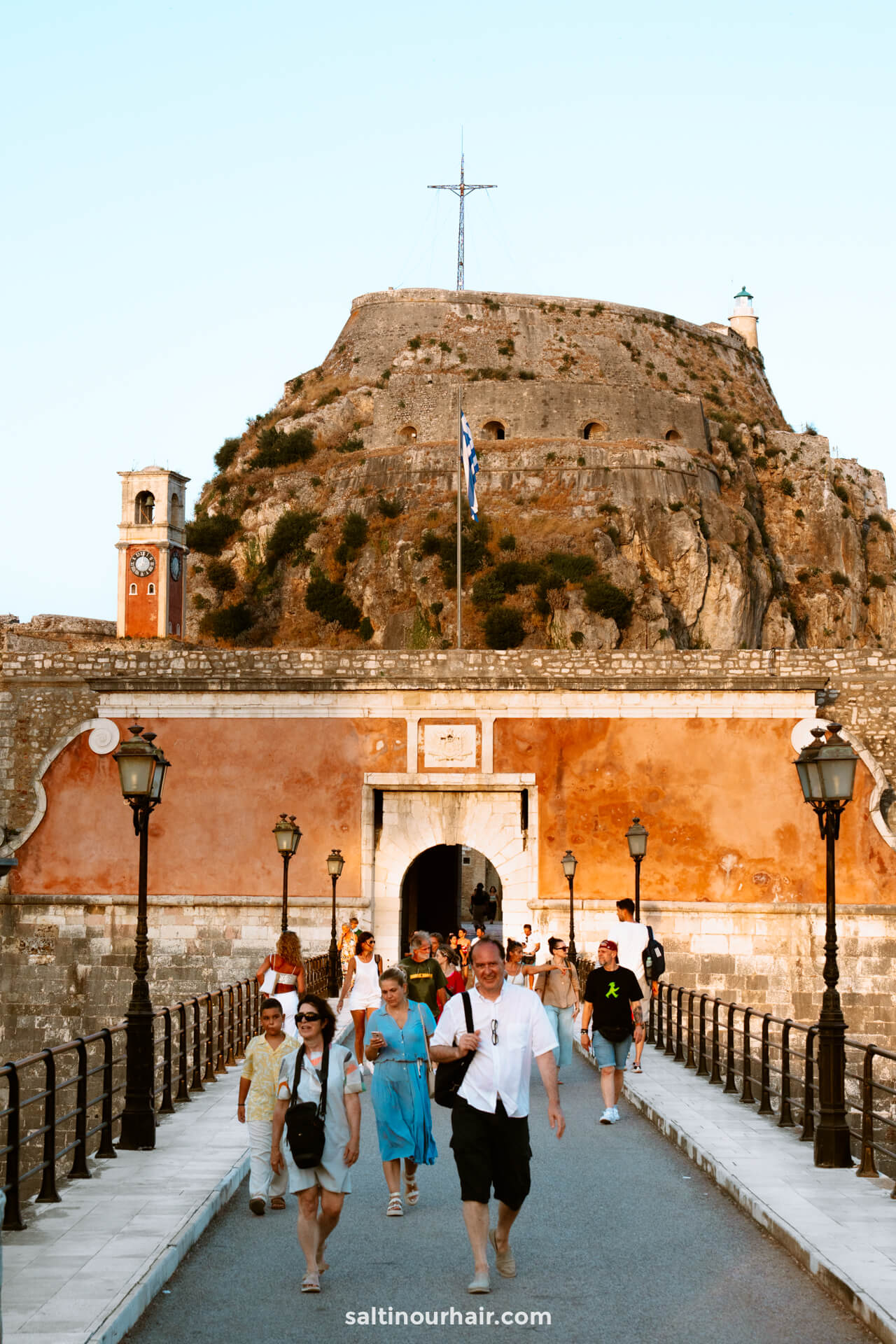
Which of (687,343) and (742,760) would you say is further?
(687,343)

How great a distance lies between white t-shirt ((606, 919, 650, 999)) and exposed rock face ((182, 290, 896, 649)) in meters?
40.9

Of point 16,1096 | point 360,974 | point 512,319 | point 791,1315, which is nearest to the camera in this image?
point 791,1315

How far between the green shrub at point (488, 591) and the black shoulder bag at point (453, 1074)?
4827cm

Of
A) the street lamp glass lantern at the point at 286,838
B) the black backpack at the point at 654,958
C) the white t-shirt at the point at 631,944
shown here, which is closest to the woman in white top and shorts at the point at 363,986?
the white t-shirt at the point at 631,944

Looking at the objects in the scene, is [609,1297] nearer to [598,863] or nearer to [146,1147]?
[146,1147]

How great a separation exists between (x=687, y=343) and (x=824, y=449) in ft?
25.6

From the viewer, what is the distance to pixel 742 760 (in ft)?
73.9

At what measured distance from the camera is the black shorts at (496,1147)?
6266 mm

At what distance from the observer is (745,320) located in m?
78.0

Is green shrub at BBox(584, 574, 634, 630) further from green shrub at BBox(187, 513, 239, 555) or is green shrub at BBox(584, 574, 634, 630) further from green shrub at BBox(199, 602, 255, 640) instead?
green shrub at BBox(187, 513, 239, 555)

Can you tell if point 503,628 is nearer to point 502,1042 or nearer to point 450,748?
point 450,748

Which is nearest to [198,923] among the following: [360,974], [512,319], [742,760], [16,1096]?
[742,760]

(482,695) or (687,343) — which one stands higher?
(687,343)

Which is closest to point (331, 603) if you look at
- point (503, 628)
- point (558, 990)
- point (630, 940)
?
point (503, 628)
